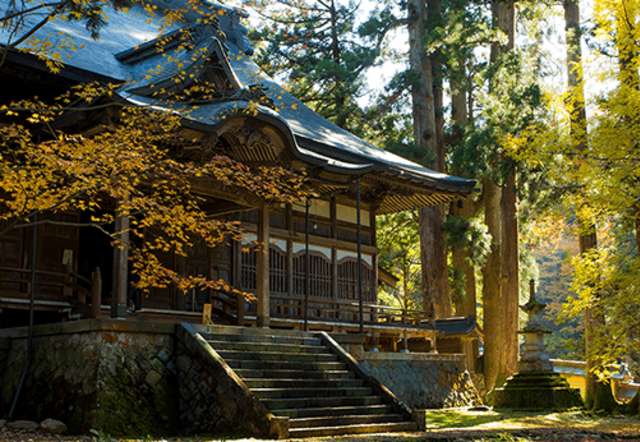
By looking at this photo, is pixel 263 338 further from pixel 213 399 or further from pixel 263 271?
pixel 213 399

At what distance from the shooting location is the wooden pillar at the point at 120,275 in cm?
1252

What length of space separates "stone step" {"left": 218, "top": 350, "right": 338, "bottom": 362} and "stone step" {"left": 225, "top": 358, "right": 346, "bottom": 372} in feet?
0.39

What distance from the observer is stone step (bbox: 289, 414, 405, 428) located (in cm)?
1159

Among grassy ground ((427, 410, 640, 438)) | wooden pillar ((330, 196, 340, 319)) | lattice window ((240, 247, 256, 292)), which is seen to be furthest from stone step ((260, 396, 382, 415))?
wooden pillar ((330, 196, 340, 319))

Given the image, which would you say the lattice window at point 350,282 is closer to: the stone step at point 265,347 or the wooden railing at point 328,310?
the wooden railing at point 328,310

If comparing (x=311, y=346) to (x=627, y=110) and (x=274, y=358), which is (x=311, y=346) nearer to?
(x=274, y=358)

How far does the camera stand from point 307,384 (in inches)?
510

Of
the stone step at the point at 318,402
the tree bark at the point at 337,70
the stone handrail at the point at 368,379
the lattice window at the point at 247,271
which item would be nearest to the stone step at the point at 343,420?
the stone handrail at the point at 368,379

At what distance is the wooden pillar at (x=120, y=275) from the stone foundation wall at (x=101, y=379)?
1.43 feet

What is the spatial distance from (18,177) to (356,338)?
27.7 ft

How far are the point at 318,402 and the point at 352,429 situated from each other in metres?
0.76

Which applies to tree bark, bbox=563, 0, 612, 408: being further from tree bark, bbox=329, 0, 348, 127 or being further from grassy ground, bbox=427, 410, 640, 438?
tree bark, bbox=329, 0, 348, 127

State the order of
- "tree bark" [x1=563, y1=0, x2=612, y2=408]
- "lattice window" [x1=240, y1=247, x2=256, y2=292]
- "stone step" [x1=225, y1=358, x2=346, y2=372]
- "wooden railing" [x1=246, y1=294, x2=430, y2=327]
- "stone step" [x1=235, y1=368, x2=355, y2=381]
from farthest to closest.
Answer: "lattice window" [x1=240, y1=247, x2=256, y2=292] < "wooden railing" [x1=246, y1=294, x2=430, y2=327] < "tree bark" [x1=563, y1=0, x2=612, y2=408] < "stone step" [x1=225, y1=358, x2=346, y2=372] < "stone step" [x1=235, y1=368, x2=355, y2=381]

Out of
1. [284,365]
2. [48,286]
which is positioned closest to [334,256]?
[284,365]
